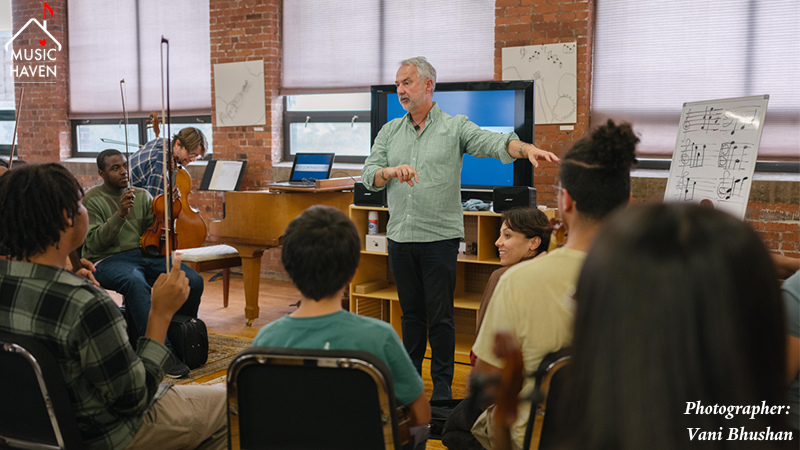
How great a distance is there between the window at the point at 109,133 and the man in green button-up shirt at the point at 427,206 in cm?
431

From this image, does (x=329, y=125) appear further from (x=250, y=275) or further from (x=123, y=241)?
(x=123, y=241)

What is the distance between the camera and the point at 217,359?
13.0 feet

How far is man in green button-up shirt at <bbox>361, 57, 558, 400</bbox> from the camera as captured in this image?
3.08 metres

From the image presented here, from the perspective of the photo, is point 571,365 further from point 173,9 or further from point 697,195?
point 173,9

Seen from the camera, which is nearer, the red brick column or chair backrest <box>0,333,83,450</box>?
chair backrest <box>0,333,83,450</box>

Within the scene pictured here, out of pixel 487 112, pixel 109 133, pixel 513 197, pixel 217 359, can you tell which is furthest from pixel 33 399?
pixel 109 133

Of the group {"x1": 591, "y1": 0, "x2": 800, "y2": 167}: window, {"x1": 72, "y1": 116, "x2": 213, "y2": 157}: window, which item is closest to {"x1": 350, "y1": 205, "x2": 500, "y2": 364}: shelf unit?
{"x1": 591, "y1": 0, "x2": 800, "y2": 167}: window

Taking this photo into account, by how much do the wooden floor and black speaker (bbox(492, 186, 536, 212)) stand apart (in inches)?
38.0

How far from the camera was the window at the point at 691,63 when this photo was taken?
445cm

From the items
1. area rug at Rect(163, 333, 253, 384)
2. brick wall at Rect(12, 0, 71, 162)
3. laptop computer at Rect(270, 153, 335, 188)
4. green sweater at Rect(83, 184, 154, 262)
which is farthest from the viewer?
brick wall at Rect(12, 0, 71, 162)

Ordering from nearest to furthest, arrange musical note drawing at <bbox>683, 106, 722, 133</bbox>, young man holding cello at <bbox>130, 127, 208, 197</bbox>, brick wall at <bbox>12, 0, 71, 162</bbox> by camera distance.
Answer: musical note drawing at <bbox>683, 106, 722, 133</bbox>
young man holding cello at <bbox>130, 127, 208, 197</bbox>
brick wall at <bbox>12, 0, 71, 162</bbox>

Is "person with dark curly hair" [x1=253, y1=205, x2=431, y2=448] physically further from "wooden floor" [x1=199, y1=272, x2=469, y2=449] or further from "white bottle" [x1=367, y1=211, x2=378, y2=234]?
"white bottle" [x1=367, y1=211, x2=378, y2=234]

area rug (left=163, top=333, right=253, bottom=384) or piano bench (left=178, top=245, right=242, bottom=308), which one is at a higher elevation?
piano bench (left=178, top=245, right=242, bottom=308)

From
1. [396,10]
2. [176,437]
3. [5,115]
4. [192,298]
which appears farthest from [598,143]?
[5,115]
